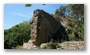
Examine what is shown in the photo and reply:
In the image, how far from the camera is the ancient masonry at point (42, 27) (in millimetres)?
9250

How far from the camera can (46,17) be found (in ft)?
30.5

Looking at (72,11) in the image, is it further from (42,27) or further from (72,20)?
(42,27)

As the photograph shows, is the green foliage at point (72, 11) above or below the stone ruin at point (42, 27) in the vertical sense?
above

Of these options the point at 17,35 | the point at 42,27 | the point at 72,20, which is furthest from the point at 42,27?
the point at 72,20

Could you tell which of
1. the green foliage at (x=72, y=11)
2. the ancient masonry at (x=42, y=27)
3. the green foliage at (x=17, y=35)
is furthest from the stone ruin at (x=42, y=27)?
the green foliage at (x=72, y=11)

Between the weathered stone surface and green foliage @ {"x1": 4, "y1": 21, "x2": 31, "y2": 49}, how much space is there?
0.48 feet

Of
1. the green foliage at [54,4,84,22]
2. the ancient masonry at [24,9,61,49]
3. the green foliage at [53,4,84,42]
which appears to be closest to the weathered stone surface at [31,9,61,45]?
the ancient masonry at [24,9,61,49]

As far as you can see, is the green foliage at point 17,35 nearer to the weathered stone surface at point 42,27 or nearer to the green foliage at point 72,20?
the weathered stone surface at point 42,27

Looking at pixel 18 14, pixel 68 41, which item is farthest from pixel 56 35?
pixel 18 14

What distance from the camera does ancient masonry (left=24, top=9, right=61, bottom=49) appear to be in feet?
30.3

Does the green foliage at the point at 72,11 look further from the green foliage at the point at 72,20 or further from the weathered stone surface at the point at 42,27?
the weathered stone surface at the point at 42,27

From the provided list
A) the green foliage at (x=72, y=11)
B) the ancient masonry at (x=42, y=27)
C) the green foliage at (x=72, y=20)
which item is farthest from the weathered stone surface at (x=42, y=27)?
the green foliage at (x=72, y=11)

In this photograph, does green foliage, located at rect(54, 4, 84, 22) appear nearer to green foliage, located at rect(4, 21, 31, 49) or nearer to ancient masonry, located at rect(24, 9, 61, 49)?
ancient masonry, located at rect(24, 9, 61, 49)

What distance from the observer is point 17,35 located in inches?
363
